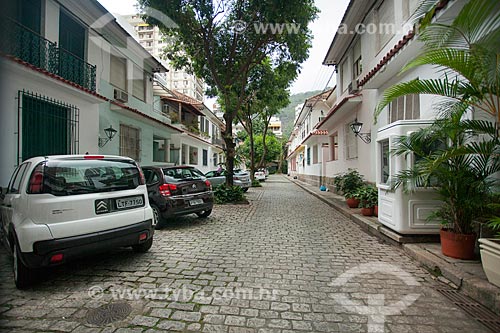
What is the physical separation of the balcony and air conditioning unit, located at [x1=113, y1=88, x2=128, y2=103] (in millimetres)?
1503

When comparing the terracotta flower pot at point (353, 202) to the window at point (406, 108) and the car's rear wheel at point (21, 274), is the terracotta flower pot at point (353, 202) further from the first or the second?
the car's rear wheel at point (21, 274)

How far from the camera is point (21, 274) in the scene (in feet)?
10.0

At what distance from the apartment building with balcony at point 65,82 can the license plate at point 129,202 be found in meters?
4.28

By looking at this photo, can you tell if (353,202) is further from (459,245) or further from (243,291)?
(243,291)

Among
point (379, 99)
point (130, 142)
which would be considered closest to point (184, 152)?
point (130, 142)

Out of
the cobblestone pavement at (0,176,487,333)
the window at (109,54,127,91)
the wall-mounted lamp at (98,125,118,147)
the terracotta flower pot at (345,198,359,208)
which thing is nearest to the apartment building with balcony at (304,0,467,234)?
the cobblestone pavement at (0,176,487,333)

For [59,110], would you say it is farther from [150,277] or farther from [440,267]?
[440,267]

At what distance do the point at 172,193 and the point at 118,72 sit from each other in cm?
763

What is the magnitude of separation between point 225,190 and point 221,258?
6.86 m

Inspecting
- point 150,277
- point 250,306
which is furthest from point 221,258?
point 250,306

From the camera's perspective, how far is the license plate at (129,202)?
3709 millimetres

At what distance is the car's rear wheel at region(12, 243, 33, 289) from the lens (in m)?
3.05

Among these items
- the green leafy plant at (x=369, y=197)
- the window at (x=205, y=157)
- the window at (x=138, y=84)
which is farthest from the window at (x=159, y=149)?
the green leafy plant at (x=369, y=197)

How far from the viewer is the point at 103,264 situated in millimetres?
3893
